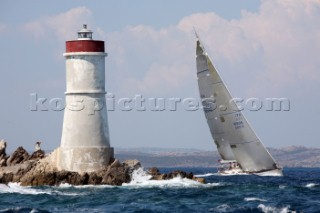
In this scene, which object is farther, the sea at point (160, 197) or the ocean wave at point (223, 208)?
the sea at point (160, 197)

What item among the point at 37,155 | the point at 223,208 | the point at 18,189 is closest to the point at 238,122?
the point at 37,155

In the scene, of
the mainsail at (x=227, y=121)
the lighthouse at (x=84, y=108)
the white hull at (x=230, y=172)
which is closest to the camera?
the lighthouse at (x=84, y=108)

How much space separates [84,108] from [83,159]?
299 cm

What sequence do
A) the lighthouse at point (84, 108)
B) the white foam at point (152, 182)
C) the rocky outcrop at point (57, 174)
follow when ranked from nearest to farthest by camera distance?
the lighthouse at point (84, 108) < the rocky outcrop at point (57, 174) < the white foam at point (152, 182)

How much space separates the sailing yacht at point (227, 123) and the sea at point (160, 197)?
9547 millimetres

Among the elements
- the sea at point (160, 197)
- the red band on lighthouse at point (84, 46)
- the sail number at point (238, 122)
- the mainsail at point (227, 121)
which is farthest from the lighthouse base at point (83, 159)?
the sail number at point (238, 122)

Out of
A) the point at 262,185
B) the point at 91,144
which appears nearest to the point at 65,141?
the point at 91,144

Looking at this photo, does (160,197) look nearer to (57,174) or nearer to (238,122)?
(57,174)

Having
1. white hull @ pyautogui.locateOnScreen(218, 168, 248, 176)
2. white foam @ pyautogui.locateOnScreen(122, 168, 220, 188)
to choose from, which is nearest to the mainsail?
white hull @ pyautogui.locateOnScreen(218, 168, 248, 176)

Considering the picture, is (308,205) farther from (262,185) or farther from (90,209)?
(262,185)

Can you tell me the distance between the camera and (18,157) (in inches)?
2167

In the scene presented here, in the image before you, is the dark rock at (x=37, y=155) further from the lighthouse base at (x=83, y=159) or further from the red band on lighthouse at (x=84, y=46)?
the red band on lighthouse at (x=84, y=46)

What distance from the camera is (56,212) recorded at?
36906 mm

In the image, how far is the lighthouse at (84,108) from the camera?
49.6 meters
